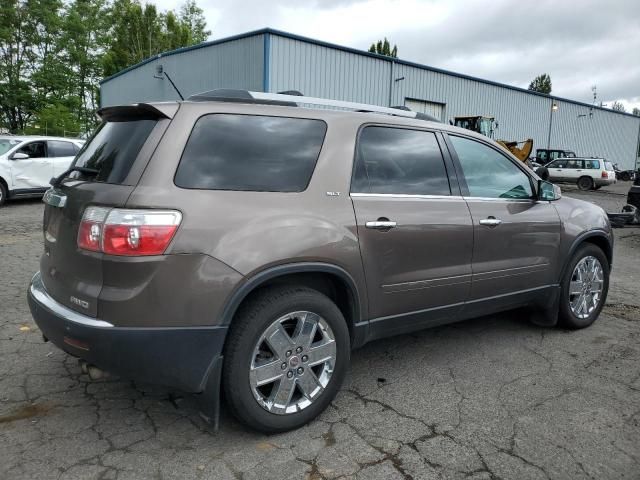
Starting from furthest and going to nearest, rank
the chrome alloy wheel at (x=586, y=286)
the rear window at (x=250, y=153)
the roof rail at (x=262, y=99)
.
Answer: the chrome alloy wheel at (x=586, y=286) < the roof rail at (x=262, y=99) < the rear window at (x=250, y=153)

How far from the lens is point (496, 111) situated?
29875mm

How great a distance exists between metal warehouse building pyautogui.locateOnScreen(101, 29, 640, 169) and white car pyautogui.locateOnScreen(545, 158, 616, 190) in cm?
504

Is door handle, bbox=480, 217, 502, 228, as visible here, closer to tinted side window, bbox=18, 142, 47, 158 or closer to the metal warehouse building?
tinted side window, bbox=18, 142, 47, 158

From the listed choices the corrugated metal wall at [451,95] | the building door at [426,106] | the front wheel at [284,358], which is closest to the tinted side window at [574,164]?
the corrugated metal wall at [451,95]

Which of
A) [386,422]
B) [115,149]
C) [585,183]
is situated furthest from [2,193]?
[585,183]

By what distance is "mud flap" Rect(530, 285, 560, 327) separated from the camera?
4211mm

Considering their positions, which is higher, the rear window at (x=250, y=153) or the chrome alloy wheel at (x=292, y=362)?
the rear window at (x=250, y=153)

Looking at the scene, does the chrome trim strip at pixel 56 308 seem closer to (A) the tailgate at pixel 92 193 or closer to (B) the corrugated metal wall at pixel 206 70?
(A) the tailgate at pixel 92 193

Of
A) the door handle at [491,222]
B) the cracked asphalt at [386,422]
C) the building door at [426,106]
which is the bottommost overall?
the cracked asphalt at [386,422]

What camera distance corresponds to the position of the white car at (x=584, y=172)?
2511 cm

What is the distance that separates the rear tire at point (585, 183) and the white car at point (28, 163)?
23.7m

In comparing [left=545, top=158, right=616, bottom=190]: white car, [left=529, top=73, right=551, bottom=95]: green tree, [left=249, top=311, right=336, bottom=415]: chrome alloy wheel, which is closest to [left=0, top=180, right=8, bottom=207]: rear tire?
[left=249, top=311, right=336, bottom=415]: chrome alloy wheel

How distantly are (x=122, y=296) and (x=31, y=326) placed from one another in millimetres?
2482

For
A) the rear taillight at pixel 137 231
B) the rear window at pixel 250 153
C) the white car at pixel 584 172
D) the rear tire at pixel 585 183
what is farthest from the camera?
the rear tire at pixel 585 183
